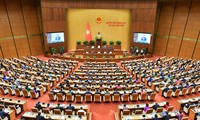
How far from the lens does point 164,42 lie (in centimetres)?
2567

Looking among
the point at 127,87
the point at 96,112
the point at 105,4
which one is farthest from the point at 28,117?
the point at 105,4

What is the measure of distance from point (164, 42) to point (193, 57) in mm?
4762

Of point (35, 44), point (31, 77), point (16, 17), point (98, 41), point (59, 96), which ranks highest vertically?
point (16, 17)

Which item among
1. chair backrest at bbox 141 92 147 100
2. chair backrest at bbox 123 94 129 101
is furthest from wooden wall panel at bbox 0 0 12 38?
chair backrest at bbox 141 92 147 100

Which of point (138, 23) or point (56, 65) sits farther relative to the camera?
point (138, 23)

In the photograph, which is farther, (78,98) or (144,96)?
(144,96)

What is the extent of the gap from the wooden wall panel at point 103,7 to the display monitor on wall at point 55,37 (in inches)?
22.7

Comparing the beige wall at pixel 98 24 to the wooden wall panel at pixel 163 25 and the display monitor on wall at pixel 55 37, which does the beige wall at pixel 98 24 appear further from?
the wooden wall panel at pixel 163 25

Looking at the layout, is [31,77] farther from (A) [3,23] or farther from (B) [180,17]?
(B) [180,17]

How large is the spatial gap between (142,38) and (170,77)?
37.7 ft

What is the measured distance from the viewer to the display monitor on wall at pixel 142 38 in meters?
24.7

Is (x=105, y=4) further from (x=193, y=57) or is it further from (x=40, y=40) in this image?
(x=193, y=57)

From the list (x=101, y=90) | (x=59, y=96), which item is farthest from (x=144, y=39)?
(x=59, y=96)

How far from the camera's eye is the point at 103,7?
24.5 m
